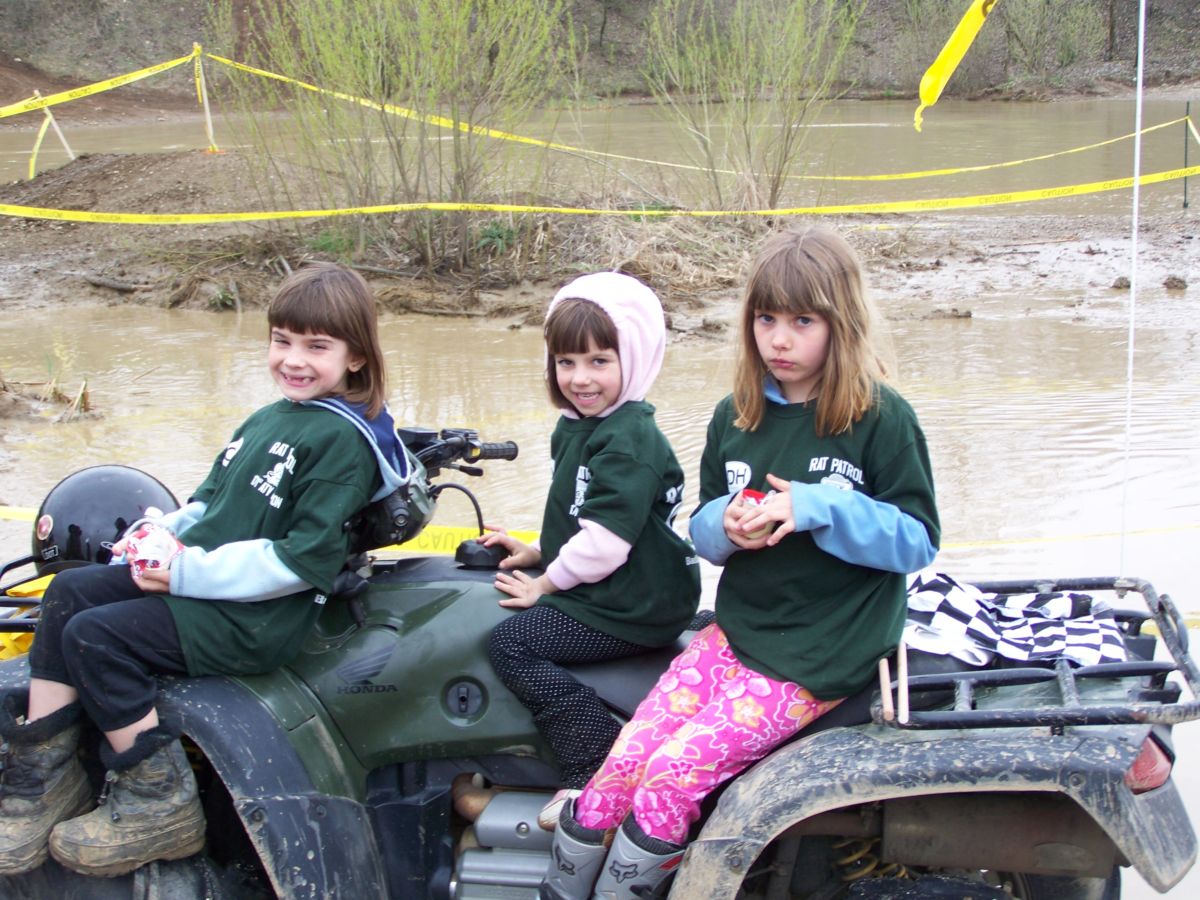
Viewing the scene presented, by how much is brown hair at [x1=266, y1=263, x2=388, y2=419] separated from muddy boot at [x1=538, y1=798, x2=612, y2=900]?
95 cm

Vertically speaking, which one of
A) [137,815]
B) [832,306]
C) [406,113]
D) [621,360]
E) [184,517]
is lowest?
[137,815]

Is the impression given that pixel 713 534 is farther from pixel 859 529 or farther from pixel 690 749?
pixel 690 749

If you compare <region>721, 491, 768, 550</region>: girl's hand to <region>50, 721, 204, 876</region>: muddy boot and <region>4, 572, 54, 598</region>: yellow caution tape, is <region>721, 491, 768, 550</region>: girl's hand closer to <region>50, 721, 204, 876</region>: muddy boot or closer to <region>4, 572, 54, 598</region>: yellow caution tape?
<region>50, 721, 204, 876</region>: muddy boot

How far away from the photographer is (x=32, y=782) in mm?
2457

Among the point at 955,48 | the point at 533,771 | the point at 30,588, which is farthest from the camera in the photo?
the point at 955,48

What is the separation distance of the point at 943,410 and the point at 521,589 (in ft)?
16.0

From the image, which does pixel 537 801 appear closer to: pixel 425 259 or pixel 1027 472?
pixel 1027 472

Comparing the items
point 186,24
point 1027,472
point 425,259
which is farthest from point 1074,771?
point 186,24

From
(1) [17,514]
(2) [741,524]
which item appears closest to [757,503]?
(2) [741,524]

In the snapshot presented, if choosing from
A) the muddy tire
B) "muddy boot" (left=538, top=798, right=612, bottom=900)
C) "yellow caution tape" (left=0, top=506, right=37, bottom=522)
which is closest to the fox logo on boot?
"muddy boot" (left=538, top=798, right=612, bottom=900)

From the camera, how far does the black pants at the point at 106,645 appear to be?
7.83 feet

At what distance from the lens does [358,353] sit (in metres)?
2.72

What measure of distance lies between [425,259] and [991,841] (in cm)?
912

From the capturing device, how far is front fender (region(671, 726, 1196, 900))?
6.72ft
